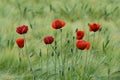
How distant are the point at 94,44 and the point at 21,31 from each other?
73 centimetres

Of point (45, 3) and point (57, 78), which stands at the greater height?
point (45, 3)

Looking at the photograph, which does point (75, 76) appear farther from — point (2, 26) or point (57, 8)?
point (57, 8)

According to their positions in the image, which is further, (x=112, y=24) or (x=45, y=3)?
(x=45, y=3)

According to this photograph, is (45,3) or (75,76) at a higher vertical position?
(45,3)

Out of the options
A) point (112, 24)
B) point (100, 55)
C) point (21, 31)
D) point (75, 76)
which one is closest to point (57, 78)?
point (75, 76)

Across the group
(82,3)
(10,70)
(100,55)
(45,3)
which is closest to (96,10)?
(82,3)

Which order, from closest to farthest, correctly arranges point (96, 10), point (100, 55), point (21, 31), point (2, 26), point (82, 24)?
point (21, 31) < point (100, 55) < point (2, 26) < point (82, 24) < point (96, 10)

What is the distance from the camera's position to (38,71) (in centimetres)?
266

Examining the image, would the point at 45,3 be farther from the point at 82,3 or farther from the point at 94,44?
Result: the point at 94,44

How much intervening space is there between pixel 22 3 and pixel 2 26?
103 cm

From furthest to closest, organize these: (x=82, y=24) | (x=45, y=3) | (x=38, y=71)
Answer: (x=45, y=3)
(x=82, y=24)
(x=38, y=71)

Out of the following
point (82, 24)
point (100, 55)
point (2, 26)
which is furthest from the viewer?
point (82, 24)

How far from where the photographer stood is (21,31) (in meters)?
2.45

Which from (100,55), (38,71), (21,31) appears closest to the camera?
(21,31)
